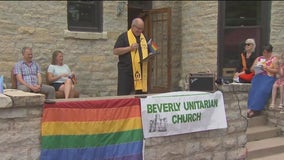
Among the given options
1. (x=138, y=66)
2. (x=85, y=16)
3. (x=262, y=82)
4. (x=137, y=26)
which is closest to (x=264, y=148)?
(x=262, y=82)

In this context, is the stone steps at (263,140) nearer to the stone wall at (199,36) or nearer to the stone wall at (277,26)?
the stone wall at (277,26)

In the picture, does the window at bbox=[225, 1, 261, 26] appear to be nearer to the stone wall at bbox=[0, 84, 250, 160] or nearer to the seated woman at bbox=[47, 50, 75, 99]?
the stone wall at bbox=[0, 84, 250, 160]

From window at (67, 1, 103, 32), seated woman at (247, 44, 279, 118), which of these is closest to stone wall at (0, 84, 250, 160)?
seated woman at (247, 44, 279, 118)

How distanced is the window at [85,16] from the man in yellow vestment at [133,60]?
3.28m

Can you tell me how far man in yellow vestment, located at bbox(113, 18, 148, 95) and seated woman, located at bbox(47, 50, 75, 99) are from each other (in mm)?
1767

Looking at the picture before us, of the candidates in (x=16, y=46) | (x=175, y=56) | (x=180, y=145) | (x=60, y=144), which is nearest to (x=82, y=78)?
(x=16, y=46)

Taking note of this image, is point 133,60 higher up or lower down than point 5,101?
higher up

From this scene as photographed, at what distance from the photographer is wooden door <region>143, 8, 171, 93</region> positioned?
10.3 meters

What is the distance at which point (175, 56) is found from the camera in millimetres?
10953

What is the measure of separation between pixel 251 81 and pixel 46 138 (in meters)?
4.93

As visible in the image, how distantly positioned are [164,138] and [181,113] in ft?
1.26

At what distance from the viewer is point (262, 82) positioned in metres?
8.02

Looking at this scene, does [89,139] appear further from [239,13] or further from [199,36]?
[239,13]

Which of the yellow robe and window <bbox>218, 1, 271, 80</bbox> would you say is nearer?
the yellow robe
